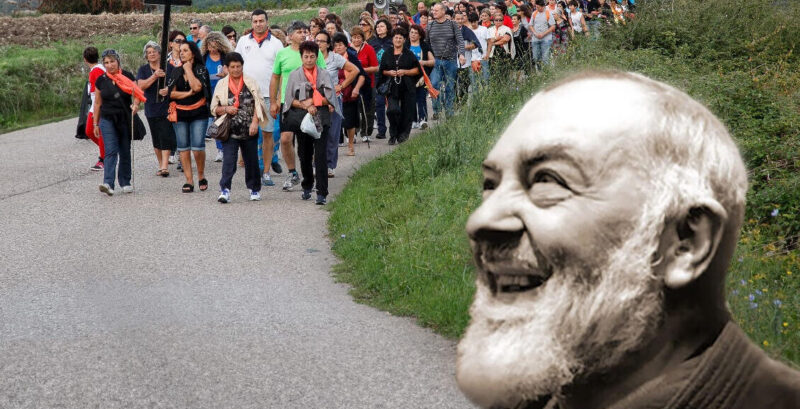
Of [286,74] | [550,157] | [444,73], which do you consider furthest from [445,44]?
[550,157]

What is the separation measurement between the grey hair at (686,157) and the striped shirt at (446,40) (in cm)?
1419

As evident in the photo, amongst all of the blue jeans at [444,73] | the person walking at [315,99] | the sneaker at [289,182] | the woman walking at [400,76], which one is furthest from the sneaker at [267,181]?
the blue jeans at [444,73]

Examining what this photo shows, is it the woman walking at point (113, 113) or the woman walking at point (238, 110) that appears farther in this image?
the woman walking at point (113, 113)

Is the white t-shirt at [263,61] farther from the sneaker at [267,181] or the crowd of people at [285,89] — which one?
the sneaker at [267,181]

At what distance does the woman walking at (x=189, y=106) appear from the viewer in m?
12.1

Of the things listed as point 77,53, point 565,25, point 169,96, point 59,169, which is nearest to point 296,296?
point 169,96

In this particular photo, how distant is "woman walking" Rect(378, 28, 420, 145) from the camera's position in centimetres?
1466

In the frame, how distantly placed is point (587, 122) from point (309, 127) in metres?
9.62

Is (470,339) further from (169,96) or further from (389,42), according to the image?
(389,42)

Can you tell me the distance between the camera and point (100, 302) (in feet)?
24.7

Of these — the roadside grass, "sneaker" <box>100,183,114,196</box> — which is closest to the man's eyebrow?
"sneaker" <box>100,183,114,196</box>

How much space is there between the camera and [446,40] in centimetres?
1541

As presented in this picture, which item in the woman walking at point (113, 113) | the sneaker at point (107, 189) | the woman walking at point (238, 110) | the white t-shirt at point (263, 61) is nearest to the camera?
the woman walking at point (238, 110)

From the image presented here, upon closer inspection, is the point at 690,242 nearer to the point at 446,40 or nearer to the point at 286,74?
the point at 286,74
